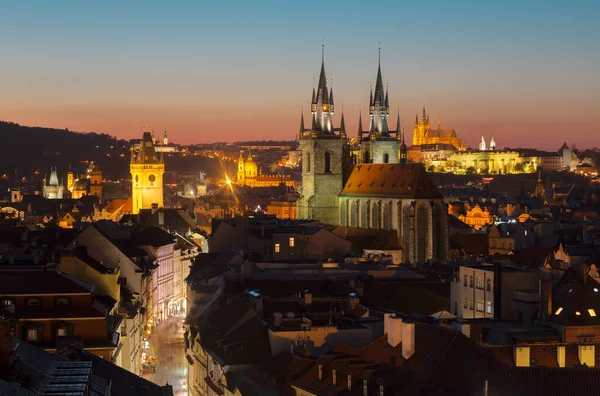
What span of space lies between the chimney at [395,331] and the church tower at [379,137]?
342 ft

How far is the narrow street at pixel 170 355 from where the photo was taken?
5909 centimetres

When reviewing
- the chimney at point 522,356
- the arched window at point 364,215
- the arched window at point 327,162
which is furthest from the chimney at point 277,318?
the arched window at point 327,162

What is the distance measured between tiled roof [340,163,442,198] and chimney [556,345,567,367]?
79164 millimetres

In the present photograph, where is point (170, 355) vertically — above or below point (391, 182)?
below

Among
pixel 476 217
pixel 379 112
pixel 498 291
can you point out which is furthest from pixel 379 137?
pixel 498 291

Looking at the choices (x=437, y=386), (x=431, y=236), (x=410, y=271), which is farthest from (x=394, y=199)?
(x=437, y=386)

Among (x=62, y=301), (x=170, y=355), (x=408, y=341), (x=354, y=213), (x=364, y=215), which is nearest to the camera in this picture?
(x=408, y=341)

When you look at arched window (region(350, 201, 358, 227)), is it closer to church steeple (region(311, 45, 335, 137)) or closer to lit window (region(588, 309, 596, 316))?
Answer: church steeple (region(311, 45, 335, 137))

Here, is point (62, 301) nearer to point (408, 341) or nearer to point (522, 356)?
point (408, 341)

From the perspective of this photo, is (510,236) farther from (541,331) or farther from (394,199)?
(541,331)

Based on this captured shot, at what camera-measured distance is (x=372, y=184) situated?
426ft

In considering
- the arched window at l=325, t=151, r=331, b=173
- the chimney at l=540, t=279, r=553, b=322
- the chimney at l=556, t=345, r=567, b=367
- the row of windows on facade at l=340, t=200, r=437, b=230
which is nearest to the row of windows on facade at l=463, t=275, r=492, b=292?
the chimney at l=540, t=279, r=553, b=322

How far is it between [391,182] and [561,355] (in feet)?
281

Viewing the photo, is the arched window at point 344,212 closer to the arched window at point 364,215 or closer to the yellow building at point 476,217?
the arched window at point 364,215
